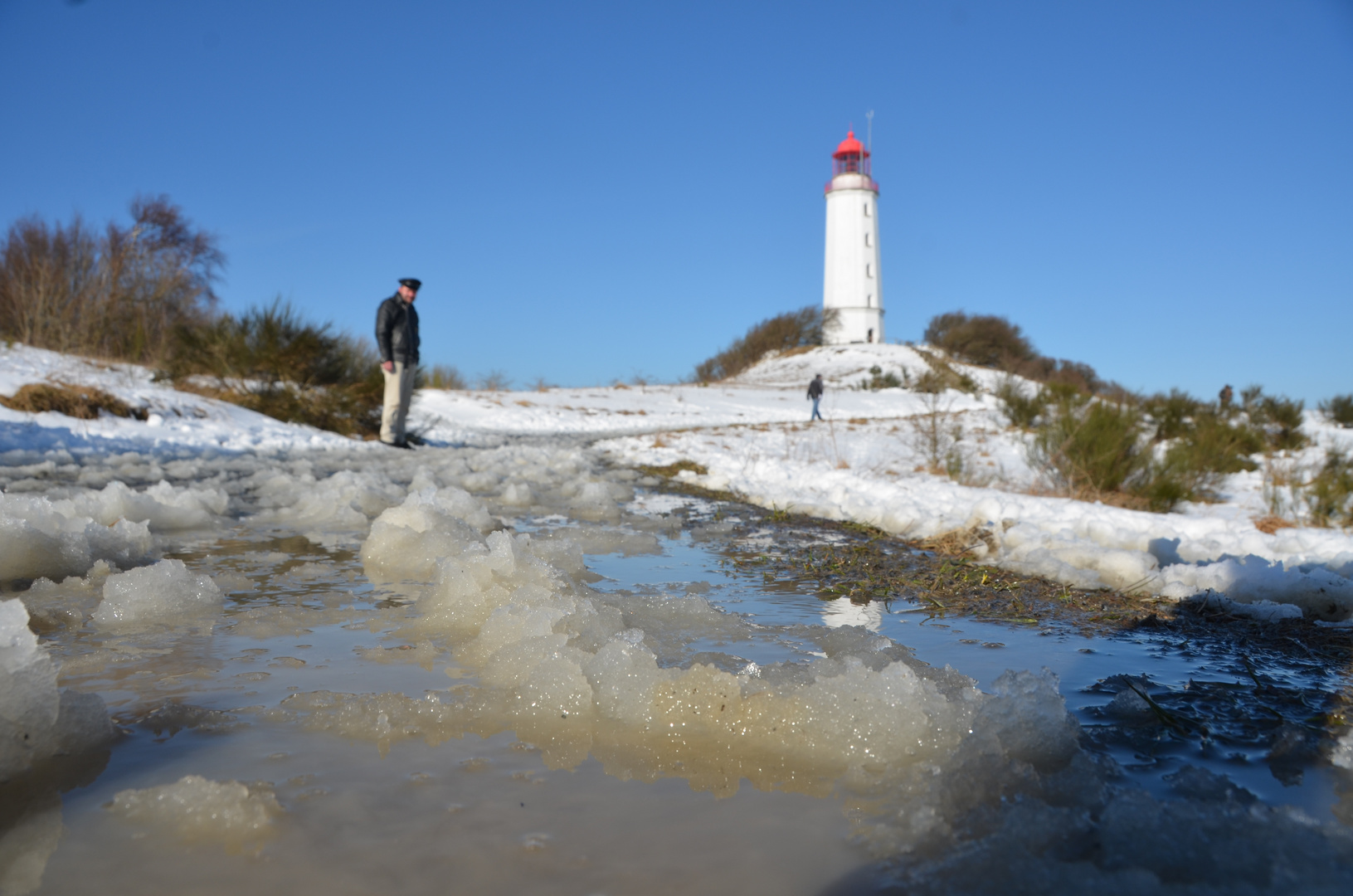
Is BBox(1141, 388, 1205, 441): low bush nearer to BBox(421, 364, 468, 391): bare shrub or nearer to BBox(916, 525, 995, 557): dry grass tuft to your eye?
BBox(916, 525, 995, 557): dry grass tuft

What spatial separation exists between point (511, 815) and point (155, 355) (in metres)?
12.2

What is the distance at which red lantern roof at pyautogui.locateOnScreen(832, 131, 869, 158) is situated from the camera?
140 feet

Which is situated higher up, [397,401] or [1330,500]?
[397,401]

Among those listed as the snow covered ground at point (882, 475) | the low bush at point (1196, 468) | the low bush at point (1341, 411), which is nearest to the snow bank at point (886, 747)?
the snow covered ground at point (882, 475)

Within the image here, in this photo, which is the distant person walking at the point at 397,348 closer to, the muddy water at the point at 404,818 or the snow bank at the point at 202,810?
the muddy water at the point at 404,818

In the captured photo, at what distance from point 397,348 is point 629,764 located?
838 cm

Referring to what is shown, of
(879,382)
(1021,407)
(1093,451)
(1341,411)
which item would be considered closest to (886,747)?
(1093,451)

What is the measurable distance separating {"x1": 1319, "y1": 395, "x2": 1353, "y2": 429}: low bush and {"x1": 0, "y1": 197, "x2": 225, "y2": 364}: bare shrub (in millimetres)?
21306

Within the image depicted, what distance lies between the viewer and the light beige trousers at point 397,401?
9227mm

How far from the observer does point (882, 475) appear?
7023 millimetres

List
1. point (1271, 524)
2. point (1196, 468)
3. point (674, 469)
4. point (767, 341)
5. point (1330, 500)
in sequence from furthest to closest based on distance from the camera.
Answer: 1. point (767, 341)
2. point (674, 469)
3. point (1196, 468)
4. point (1330, 500)
5. point (1271, 524)

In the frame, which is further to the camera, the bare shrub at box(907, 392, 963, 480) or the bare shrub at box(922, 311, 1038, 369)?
the bare shrub at box(922, 311, 1038, 369)

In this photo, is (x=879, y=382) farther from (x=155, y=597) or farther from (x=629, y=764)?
(x=629, y=764)

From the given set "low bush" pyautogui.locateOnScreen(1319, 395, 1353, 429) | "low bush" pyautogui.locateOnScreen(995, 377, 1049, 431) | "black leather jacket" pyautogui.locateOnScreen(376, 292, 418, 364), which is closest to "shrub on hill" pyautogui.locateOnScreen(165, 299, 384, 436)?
"black leather jacket" pyautogui.locateOnScreen(376, 292, 418, 364)
